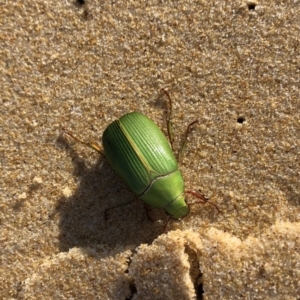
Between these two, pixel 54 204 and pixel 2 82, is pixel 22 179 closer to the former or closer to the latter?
pixel 54 204

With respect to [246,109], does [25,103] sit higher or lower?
higher

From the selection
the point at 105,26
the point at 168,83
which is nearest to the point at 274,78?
the point at 168,83

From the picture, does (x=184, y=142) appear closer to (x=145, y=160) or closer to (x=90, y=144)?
(x=145, y=160)

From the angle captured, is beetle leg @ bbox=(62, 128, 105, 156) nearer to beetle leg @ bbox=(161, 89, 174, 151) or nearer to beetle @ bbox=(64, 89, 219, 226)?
beetle @ bbox=(64, 89, 219, 226)

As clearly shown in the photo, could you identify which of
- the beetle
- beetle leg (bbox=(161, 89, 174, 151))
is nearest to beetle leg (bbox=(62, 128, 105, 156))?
the beetle

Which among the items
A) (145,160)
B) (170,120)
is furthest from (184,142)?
(145,160)

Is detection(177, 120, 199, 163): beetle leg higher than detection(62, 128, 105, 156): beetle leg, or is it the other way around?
detection(62, 128, 105, 156): beetle leg

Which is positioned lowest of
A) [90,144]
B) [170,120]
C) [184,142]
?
[184,142]

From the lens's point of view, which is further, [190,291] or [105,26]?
[105,26]

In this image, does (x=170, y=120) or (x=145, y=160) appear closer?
(x=145, y=160)
